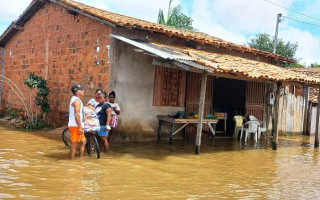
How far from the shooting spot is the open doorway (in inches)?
516

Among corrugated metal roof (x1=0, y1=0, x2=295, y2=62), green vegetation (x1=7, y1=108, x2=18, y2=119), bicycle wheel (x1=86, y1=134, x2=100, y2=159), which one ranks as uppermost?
corrugated metal roof (x1=0, y1=0, x2=295, y2=62)

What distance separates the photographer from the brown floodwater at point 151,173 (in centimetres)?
475

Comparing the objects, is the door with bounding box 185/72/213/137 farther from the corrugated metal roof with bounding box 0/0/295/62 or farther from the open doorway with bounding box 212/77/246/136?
the open doorway with bounding box 212/77/246/136

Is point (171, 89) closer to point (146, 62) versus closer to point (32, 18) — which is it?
point (146, 62)

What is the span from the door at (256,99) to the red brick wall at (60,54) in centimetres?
650

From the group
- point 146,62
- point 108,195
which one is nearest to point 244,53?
point 146,62

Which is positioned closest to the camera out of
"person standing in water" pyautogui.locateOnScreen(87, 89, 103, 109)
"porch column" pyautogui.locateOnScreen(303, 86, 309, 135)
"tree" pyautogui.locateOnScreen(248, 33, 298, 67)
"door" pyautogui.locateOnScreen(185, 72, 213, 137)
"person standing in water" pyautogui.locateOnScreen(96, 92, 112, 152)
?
"person standing in water" pyautogui.locateOnScreen(96, 92, 112, 152)

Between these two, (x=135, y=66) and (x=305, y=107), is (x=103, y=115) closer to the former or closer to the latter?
(x=135, y=66)

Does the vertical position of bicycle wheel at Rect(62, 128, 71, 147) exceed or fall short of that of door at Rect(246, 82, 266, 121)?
it falls short

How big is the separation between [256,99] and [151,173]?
8459mm

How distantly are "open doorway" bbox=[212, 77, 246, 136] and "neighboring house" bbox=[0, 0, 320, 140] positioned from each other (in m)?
0.04

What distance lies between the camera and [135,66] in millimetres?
9531

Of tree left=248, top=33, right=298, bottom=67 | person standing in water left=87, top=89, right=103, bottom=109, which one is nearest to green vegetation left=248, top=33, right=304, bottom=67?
tree left=248, top=33, right=298, bottom=67

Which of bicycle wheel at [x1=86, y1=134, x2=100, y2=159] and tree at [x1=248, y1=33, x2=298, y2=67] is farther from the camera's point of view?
tree at [x1=248, y1=33, x2=298, y2=67]
